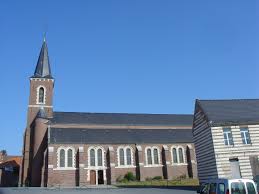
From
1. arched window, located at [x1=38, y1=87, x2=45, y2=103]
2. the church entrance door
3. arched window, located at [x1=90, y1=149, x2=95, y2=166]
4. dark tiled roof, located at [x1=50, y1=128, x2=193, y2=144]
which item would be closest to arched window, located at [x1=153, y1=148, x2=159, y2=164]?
dark tiled roof, located at [x1=50, y1=128, x2=193, y2=144]

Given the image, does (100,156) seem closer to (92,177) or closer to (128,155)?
(92,177)

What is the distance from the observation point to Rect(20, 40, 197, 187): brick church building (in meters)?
44.2

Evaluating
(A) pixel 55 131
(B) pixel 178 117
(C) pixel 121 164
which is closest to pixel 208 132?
(C) pixel 121 164

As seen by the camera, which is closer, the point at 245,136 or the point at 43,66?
the point at 245,136

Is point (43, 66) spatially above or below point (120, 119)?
above

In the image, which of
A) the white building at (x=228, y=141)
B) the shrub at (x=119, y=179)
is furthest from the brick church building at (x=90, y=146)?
the white building at (x=228, y=141)

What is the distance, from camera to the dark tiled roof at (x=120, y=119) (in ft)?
173

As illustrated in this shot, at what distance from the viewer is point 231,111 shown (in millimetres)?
27594

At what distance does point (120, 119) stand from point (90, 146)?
11595mm

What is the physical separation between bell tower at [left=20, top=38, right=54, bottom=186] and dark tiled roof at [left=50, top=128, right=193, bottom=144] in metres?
2.95

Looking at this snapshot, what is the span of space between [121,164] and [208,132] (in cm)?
2335

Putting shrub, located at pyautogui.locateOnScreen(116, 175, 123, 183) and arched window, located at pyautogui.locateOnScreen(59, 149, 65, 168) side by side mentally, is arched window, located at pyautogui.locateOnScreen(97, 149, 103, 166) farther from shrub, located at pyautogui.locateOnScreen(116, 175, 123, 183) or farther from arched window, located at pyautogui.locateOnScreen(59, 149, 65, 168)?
arched window, located at pyautogui.locateOnScreen(59, 149, 65, 168)

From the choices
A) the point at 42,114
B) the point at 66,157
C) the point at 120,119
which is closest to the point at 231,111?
the point at 66,157

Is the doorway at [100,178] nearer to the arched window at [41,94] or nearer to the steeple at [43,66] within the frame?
the arched window at [41,94]
